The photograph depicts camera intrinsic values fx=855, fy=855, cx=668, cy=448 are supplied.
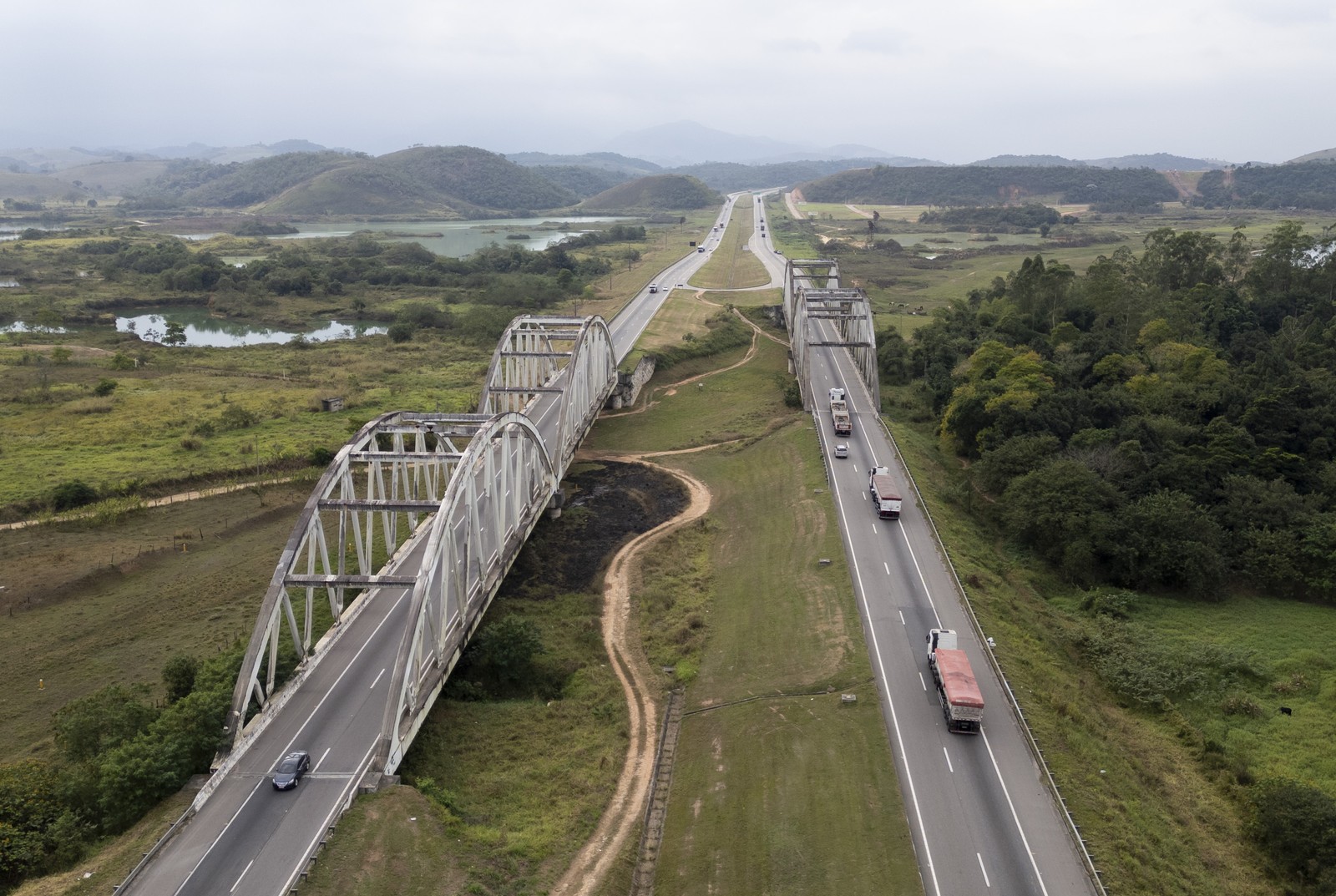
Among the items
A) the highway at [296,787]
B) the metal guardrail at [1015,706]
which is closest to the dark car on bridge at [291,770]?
the highway at [296,787]

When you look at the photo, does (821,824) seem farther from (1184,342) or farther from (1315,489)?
(1184,342)

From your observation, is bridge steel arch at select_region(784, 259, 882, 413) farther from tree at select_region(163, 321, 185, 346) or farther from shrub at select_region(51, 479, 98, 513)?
tree at select_region(163, 321, 185, 346)

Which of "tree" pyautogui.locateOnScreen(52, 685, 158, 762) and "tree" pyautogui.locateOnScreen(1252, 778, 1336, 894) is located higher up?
"tree" pyautogui.locateOnScreen(52, 685, 158, 762)

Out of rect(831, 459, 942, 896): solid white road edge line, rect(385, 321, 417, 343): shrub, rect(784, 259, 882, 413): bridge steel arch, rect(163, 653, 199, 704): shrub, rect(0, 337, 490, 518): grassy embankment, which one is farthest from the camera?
rect(385, 321, 417, 343): shrub

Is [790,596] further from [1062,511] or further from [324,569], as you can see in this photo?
[324,569]

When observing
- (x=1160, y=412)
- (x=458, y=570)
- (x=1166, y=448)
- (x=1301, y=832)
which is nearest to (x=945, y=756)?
(x=1301, y=832)

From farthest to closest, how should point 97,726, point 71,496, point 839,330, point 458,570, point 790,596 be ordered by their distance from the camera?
point 839,330, point 71,496, point 790,596, point 458,570, point 97,726

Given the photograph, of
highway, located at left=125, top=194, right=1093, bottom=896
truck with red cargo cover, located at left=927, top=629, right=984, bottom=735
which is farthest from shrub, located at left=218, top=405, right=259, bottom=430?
truck with red cargo cover, located at left=927, top=629, right=984, bottom=735
